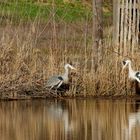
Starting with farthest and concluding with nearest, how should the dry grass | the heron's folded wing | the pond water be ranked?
the dry grass < the heron's folded wing < the pond water

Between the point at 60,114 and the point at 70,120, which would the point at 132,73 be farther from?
the point at 70,120

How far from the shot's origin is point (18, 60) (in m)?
23.1

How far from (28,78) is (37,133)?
4542 millimetres

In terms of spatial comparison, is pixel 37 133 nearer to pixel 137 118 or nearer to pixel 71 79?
pixel 137 118

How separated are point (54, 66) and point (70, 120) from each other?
3.72 metres

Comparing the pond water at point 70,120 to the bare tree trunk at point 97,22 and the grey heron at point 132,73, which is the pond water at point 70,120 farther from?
the bare tree trunk at point 97,22

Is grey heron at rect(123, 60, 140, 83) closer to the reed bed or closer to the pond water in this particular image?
the reed bed

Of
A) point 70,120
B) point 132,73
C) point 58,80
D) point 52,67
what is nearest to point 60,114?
point 70,120

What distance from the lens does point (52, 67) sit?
77.2 feet

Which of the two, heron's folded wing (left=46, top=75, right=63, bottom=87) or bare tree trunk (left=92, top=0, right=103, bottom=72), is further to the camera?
bare tree trunk (left=92, top=0, right=103, bottom=72)

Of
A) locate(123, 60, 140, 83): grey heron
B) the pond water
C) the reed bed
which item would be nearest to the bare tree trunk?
the reed bed

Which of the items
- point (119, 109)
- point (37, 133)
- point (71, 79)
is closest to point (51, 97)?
point (71, 79)

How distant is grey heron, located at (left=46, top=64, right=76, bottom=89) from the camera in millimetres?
22828

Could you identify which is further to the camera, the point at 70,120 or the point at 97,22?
the point at 97,22
